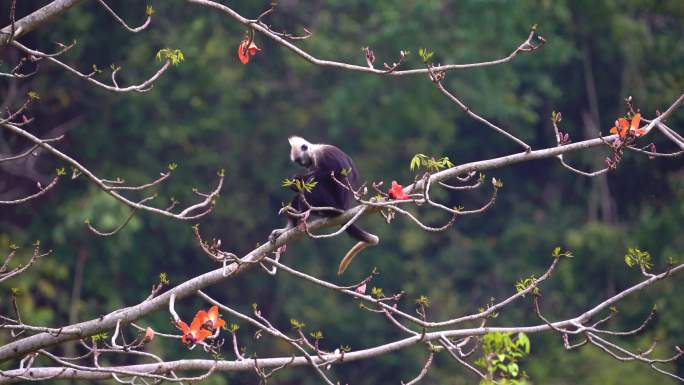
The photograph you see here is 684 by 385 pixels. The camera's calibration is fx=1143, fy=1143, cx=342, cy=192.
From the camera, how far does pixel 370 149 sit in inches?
720

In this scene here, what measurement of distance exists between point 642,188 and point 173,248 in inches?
285

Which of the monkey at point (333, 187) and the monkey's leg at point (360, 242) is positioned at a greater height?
the monkey at point (333, 187)

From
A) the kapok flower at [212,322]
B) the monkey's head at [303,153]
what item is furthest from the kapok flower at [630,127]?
the monkey's head at [303,153]

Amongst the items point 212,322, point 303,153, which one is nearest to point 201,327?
point 212,322

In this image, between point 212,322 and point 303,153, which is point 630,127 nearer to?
point 212,322

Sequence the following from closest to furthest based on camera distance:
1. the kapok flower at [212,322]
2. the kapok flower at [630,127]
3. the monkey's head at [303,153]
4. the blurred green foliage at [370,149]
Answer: the kapok flower at [212,322]
the kapok flower at [630,127]
the monkey's head at [303,153]
the blurred green foliage at [370,149]

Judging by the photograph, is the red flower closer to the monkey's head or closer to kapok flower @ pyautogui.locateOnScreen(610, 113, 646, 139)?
kapok flower @ pyautogui.locateOnScreen(610, 113, 646, 139)

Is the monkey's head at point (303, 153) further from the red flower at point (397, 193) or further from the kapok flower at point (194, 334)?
the kapok flower at point (194, 334)

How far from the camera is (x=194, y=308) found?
57.3 ft

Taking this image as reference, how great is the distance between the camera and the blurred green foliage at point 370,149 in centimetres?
1606

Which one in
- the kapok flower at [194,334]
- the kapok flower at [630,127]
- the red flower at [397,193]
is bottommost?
the kapok flower at [194,334]

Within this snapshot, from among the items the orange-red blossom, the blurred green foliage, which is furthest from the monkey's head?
the blurred green foliage

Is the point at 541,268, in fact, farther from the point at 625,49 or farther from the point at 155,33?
the point at 155,33

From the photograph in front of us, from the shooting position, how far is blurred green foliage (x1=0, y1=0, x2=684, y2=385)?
16062mm
